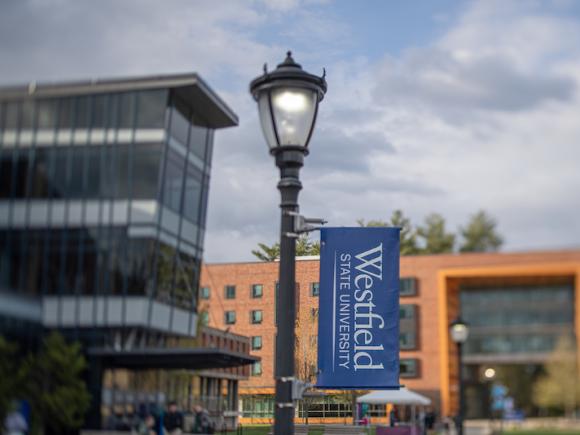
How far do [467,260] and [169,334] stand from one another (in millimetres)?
52759

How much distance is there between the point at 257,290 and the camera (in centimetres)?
2297

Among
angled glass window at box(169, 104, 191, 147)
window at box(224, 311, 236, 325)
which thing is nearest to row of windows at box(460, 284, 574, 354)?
window at box(224, 311, 236, 325)

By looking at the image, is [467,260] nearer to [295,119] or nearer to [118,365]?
[118,365]

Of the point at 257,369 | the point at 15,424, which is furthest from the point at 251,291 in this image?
the point at 15,424

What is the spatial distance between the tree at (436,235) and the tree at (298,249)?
47518mm

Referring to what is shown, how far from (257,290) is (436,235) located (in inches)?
2131

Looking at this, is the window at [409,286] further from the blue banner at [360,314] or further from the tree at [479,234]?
the blue banner at [360,314]

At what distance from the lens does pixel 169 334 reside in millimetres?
14133

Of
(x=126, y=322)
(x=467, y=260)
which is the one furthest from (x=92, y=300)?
(x=467, y=260)

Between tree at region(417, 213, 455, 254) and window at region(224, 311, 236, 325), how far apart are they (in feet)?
163

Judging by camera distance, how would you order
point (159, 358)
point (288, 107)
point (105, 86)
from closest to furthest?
point (288, 107) → point (159, 358) → point (105, 86)

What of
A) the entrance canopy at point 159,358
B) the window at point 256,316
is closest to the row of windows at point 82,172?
the entrance canopy at point 159,358

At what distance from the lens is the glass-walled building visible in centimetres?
1255

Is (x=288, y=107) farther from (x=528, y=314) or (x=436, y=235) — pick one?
(x=436, y=235)
